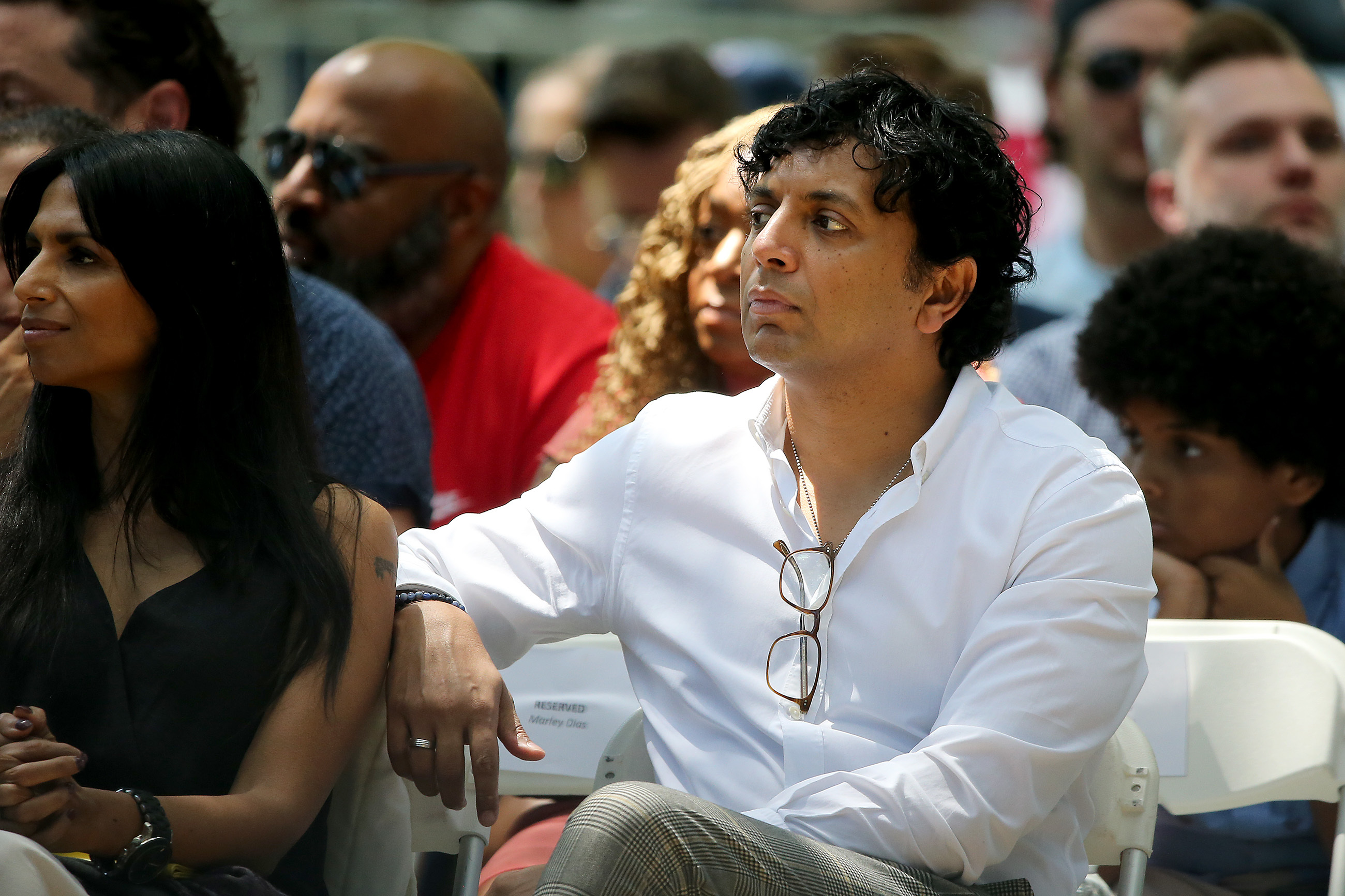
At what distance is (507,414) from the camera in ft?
13.0

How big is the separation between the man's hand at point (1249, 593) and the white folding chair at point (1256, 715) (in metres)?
0.32

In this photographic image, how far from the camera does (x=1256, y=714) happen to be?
8.34 ft

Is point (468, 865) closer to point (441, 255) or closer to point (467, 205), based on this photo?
point (441, 255)

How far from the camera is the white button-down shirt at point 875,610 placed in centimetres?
200

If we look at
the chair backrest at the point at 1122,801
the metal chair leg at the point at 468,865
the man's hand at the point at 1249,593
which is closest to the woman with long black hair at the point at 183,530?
the metal chair leg at the point at 468,865

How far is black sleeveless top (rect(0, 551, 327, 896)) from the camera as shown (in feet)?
6.79

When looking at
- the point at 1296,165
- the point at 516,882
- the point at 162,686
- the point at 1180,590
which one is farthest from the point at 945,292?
the point at 1296,165

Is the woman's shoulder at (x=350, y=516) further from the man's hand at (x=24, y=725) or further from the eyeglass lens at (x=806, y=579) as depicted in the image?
the eyeglass lens at (x=806, y=579)

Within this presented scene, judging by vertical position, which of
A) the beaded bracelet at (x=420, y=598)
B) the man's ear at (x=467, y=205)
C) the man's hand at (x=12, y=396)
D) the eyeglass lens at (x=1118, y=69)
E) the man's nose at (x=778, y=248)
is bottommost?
the beaded bracelet at (x=420, y=598)

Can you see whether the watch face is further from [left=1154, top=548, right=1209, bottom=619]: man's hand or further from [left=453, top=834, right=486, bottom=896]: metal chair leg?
[left=1154, top=548, right=1209, bottom=619]: man's hand

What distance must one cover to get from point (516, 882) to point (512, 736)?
370mm

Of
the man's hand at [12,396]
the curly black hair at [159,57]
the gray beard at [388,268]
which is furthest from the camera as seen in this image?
the gray beard at [388,268]

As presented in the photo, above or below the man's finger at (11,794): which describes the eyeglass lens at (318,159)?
above

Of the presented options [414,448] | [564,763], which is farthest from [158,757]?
[414,448]
